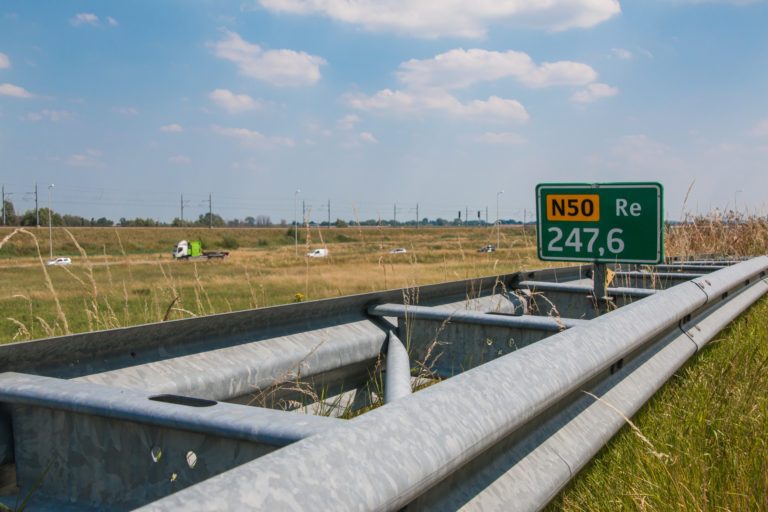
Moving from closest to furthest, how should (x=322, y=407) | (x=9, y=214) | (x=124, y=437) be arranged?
(x=124, y=437) → (x=322, y=407) → (x=9, y=214)

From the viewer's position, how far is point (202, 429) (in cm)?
171

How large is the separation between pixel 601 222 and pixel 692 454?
330cm

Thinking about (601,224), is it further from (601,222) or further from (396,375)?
(396,375)

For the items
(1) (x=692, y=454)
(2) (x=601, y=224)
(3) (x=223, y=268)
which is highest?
(2) (x=601, y=224)

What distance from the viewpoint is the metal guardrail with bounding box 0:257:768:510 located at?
4.09 ft

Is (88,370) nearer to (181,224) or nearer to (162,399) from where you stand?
(162,399)

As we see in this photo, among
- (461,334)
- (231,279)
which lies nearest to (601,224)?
(461,334)

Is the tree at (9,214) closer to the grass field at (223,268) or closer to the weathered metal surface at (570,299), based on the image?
the grass field at (223,268)

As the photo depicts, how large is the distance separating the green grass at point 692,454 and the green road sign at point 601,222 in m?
1.58

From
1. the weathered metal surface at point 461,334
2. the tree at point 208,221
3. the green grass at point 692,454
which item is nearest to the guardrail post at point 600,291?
the green grass at point 692,454

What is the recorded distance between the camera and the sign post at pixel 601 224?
5.64m

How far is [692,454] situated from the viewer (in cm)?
280

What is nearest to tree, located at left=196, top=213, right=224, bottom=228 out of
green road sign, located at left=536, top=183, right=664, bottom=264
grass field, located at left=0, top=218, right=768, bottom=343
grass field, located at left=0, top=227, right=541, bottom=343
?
grass field, located at left=0, top=227, right=541, bottom=343

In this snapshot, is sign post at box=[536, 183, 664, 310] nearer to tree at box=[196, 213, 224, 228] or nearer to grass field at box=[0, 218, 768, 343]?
grass field at box=[0, 218, 768, 343]
